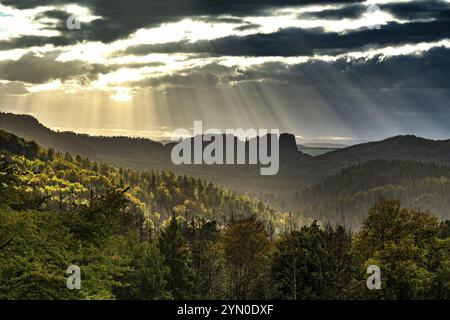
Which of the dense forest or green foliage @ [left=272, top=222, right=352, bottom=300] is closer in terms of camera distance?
the dense forest

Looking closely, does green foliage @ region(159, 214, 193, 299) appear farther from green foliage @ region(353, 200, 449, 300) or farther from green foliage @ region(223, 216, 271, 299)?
green foliage @ region(353, 200, 449, 300)

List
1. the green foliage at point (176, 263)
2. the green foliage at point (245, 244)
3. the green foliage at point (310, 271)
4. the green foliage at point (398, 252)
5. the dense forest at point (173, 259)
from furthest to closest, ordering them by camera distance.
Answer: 1. the green foliage at point (245, 244)
2. the green foliage at point (398, 252)
3. the green foliage at point (176, 263)
4. the green foliage at point (310, 271)
5. the dense forest at point (173, 259)

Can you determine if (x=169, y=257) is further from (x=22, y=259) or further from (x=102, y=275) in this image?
(x=22, y=259)

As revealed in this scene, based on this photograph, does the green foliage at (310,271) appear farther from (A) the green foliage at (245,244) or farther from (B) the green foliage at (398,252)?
(A) the green foliage at (245,244)

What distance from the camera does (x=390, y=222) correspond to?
72938mm

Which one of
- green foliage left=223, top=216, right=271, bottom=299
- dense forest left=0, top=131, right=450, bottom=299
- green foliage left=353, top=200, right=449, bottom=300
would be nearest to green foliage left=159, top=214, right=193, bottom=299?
dense forest left=0, top=131, right=450, bottom=299

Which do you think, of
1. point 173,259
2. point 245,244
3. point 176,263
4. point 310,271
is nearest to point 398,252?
point 310,271

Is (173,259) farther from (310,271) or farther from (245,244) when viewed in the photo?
(245,244)

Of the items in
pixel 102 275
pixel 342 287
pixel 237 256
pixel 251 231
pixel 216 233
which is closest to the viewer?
pixel 102 275

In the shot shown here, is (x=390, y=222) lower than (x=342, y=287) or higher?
higher

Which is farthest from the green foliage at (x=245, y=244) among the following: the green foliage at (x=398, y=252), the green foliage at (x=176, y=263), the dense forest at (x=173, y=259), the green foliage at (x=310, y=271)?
the green foliage at (x=310, y=271)
